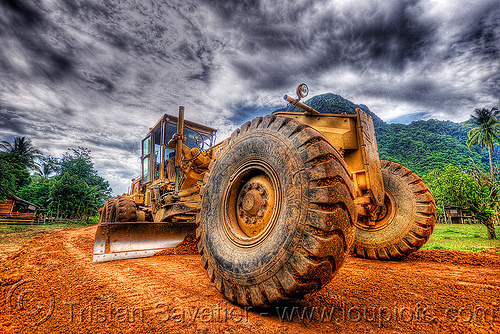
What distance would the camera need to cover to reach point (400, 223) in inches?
135

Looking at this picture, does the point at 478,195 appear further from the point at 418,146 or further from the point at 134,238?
the point at 418,146

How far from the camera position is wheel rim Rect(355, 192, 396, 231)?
3.59 m

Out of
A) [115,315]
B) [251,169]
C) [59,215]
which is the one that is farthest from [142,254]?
[59,215]

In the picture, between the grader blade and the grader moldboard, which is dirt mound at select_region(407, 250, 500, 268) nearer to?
the grader moldboard

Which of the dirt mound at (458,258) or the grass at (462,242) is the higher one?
the dirt mound at (458,258)

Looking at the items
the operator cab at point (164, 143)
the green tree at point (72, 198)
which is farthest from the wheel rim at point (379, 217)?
the green tree at point (72, 198)

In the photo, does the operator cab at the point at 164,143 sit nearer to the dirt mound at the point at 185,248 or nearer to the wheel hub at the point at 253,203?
the dirt mound at the point at 185,248

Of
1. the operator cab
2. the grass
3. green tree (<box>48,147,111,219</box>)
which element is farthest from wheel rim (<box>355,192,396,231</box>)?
green tree (<box>48,147,111,219</box>)

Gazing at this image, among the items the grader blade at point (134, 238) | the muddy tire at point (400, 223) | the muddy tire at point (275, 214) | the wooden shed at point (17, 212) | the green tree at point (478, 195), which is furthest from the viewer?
the wooden shed at point (17, 212)

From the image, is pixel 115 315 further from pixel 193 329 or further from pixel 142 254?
pixel 142 254

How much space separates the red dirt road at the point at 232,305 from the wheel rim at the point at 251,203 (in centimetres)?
53

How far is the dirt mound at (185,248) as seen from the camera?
176 inches

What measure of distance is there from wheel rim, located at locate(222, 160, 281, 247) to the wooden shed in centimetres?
2066

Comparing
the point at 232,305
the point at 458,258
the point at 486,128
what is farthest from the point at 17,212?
the point at 486,128
